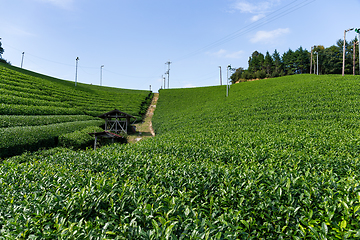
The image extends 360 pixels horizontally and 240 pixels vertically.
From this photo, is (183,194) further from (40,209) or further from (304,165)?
(304,165)

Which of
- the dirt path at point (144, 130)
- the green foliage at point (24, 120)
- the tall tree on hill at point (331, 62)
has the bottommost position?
the dirt path at point (144, 130)

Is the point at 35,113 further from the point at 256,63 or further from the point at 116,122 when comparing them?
the point at 256,63

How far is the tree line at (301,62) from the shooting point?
62.7 m

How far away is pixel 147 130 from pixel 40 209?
89.0 ft

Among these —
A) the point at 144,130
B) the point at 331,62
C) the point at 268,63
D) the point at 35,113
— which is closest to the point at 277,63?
the point at 268,63

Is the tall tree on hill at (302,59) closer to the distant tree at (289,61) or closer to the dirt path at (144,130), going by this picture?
the distant tree at (289,61)

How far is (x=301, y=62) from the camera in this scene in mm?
70188

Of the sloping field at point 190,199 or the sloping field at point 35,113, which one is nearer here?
the sloping field at point 190,199

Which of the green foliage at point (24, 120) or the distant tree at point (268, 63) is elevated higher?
the distant tree at point (268, 63)

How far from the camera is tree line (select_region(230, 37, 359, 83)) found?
62722 mm

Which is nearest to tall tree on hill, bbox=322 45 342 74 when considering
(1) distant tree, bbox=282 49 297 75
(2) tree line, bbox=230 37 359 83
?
(2) tree line, bbox=230 37 359 83

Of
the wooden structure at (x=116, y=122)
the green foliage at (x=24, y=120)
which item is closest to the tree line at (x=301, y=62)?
the wooden structure at (x=116, y=122)

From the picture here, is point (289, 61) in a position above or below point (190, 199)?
above

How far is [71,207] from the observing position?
11.3 feet
